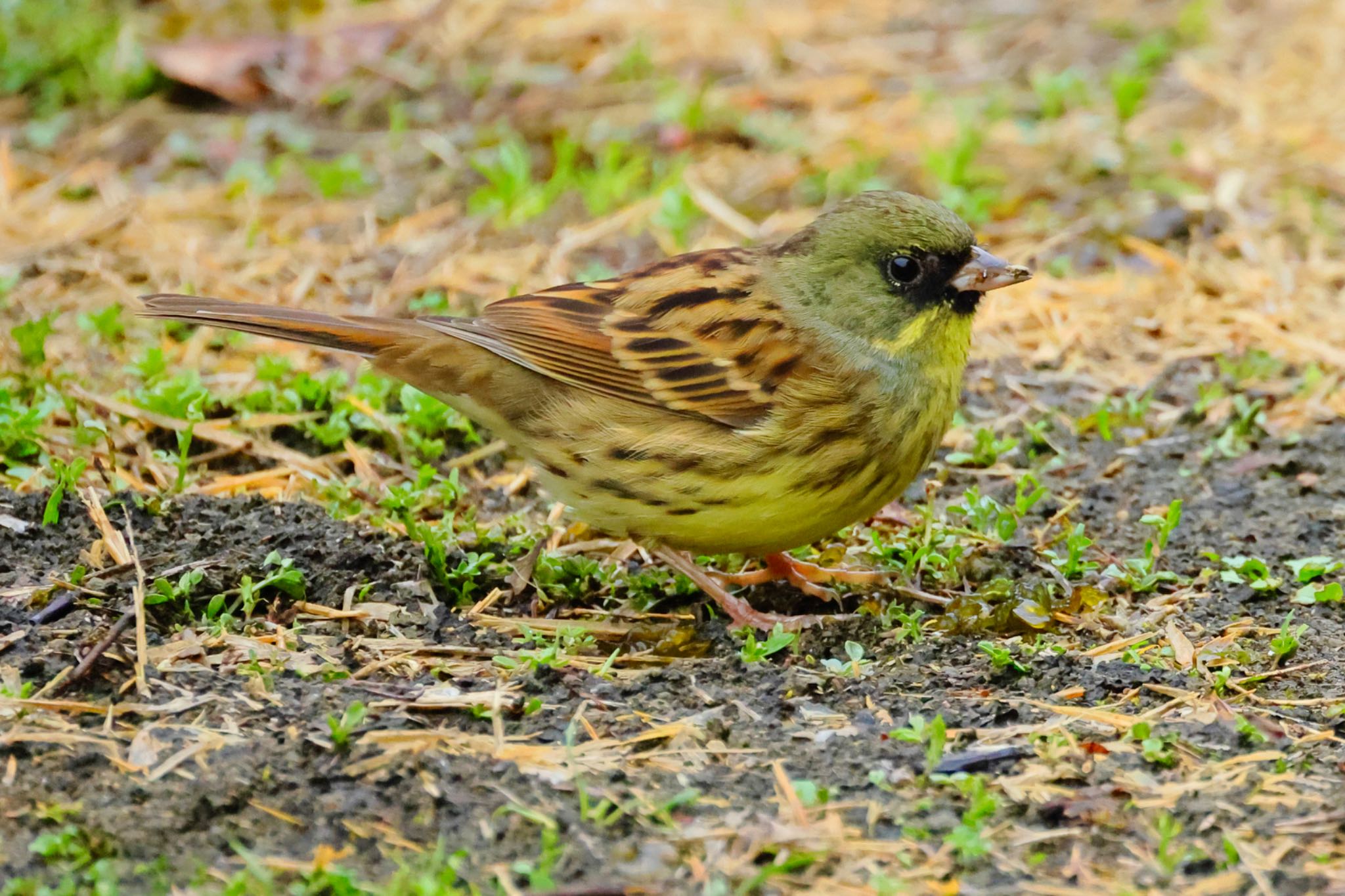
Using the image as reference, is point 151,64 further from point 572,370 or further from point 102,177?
point 572,370

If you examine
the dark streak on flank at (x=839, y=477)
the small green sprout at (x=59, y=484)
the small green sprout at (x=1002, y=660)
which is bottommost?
the small green sprout at (x=59, y=484)

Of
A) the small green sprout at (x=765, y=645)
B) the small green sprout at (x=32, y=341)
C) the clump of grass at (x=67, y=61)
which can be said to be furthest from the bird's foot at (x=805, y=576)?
the clump of grass at (x=67, y=61)

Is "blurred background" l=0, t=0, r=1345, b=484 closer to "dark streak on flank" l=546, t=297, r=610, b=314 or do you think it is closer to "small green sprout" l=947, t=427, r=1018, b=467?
"small green sprout" l=947, t=427, r=1018, b=467

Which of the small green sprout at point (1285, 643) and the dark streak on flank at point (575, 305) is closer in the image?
the small green sprout at point (1285, 643)

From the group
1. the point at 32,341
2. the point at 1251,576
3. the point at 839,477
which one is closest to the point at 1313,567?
the point at 1251,576

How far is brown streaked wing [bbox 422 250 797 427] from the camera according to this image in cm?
452

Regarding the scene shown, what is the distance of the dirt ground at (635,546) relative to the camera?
130 inches

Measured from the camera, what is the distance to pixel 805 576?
4.79 m

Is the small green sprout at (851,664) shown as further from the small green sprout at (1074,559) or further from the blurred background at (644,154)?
the blurred background at (644,154)

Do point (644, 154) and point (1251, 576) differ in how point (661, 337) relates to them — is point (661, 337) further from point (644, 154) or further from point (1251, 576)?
point (644, 154)

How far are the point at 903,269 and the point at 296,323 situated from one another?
1.84m

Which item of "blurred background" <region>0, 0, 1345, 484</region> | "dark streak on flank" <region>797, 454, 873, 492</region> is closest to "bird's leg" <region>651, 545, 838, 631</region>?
"dark streak on flank" <region>797, 454, 873, 492</region>

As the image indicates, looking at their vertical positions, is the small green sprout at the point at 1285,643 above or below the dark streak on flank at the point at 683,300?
below

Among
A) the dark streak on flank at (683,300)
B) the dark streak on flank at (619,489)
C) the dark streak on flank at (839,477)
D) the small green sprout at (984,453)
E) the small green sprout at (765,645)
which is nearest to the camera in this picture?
the small green sprout at (765,645)
